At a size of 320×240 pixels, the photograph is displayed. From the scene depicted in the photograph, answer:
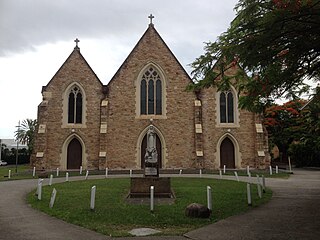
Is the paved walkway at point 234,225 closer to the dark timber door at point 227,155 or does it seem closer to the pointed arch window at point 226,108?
the dark timber door at point 227,155

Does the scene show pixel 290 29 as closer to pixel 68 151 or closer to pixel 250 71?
pixel 250 71

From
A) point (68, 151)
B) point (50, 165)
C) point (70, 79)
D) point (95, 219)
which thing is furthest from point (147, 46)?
point (95, 219)

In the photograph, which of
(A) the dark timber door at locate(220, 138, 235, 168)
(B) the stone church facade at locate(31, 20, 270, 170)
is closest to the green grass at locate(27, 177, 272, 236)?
(B) the stone church facade at locate(31, 20, 270, 170)

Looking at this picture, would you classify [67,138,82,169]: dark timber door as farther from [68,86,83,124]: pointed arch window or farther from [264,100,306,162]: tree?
[264,100,306,162]: tree

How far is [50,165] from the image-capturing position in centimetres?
2592

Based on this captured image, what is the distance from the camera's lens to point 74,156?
87.6ft

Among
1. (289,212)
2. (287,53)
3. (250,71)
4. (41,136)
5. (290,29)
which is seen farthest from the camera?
(41,136)

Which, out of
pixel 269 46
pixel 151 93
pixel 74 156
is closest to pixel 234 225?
pixel 269 46

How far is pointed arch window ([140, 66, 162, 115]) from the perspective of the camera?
27203mm

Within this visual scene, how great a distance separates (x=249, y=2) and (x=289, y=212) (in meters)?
6.28

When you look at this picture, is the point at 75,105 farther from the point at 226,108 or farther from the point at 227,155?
the point at 227,155

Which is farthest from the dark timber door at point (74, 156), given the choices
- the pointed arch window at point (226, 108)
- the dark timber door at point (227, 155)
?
the pointed arch window at point (226, 108)

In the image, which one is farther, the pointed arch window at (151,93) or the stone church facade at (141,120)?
the pointed arch window at (151,93)

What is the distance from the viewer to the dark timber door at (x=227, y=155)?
2711 centimetres
